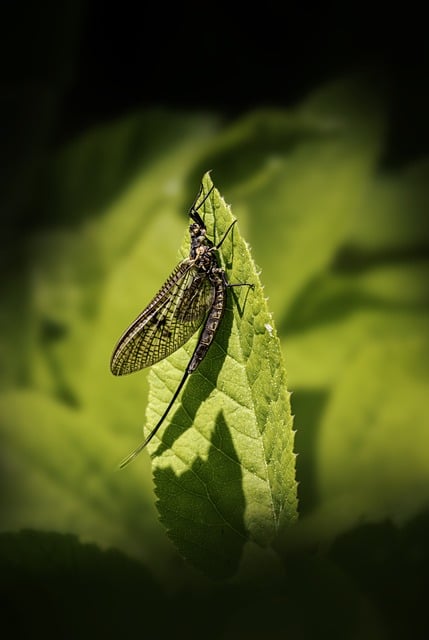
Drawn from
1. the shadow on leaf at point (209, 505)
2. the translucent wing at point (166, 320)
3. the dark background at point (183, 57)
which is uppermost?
the dark background at point (183, 57)

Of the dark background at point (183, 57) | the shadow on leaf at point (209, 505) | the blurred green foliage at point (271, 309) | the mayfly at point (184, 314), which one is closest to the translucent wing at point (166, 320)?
the mayfly at point (184, 314)

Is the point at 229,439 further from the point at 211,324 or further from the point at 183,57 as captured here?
the point at 183,57

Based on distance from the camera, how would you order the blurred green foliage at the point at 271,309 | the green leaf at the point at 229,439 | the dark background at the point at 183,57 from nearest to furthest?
1. the green leaf at the point at 229,439
2. the blurred green foliage at the point at 271,309
3. the dark background at the point at 183,57

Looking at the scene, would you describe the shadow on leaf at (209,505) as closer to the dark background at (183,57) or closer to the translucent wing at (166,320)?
the translucent wing at (166,320)

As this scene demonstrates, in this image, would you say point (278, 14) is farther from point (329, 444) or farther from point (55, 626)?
point (55, 626)

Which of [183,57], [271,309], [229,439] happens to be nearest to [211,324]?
[229,439]

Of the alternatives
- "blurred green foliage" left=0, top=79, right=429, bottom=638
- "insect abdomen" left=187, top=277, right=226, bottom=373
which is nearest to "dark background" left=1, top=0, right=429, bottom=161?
"blurred green foliage" left=0, top=79, right=429, bottom=638
